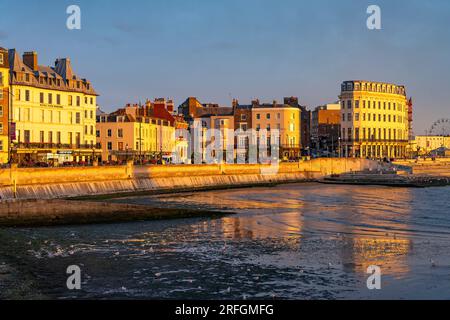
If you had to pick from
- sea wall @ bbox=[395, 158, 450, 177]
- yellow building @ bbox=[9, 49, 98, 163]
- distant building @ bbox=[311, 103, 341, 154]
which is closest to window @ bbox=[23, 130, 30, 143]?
yellow building @ bbox=[9, 49, 98, 163]

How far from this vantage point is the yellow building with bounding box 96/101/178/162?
334 ft

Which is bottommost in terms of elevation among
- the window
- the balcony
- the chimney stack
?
the balcony

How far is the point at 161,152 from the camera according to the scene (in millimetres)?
106312

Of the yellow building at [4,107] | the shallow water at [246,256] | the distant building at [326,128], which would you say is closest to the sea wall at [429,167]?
the distant building at [326,128]

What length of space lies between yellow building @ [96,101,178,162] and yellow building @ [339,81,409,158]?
46.4m

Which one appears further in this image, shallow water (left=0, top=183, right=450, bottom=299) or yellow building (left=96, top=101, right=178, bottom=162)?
yellow building (left=96, top=101, right=178, bottom=162)

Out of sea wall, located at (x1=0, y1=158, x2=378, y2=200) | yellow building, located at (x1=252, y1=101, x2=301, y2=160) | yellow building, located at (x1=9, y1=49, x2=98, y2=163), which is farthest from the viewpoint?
yellow building, located at (x1=252, y1=101, x2=301, y2=160)

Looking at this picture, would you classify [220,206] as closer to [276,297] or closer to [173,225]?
[173,225]

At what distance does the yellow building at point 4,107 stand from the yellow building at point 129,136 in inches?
924

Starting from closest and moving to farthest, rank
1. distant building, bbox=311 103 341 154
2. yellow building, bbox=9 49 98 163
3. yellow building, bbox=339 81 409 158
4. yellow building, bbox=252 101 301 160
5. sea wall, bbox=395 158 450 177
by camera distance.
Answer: yellow building, bbox=9 49 98 163, yellow building, bbox=252 101 301 160, sea wall, bbox=395 158 450 177, yellow building, bbox=339 81 409 158, distant building, bbox=311 103 341 154

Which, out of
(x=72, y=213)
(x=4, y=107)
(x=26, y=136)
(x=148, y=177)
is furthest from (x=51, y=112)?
(x=72, y=213)

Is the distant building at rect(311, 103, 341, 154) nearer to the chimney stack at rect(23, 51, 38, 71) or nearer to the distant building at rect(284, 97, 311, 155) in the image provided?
the distant building at rect(284, 97, 311, 155)

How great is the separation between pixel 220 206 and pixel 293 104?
79957 millimetres

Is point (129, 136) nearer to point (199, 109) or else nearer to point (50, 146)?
point (50, 146)
